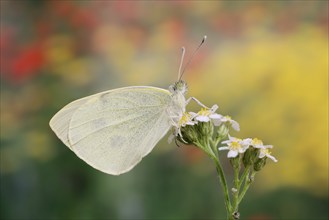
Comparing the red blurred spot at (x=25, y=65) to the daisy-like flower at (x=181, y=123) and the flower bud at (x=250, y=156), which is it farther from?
the flower bud at (x=250, y=156)

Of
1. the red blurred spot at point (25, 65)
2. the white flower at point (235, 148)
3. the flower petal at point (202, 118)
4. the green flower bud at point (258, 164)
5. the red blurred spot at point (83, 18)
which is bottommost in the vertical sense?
the red blurred spot at point (25, 65)

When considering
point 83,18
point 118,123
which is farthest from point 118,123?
point 83,18

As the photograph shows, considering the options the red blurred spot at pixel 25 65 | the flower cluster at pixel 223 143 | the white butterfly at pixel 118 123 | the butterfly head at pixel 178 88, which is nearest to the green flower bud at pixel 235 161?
the flower cluster at pixel 223 143

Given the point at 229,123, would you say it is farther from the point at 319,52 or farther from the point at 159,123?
the point at 319,52

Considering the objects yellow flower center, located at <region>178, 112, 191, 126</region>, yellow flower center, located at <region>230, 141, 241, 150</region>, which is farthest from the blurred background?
yellow flower center, located at <region>230, 141, 241, 150</region>

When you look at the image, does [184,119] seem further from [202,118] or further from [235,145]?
[235,145]

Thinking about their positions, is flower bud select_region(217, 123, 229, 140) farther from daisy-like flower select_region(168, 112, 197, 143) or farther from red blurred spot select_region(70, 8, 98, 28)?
red blurred spot select_region(70, 8, 98, 28)

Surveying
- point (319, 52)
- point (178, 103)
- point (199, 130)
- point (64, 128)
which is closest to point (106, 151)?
point (64, 128)
